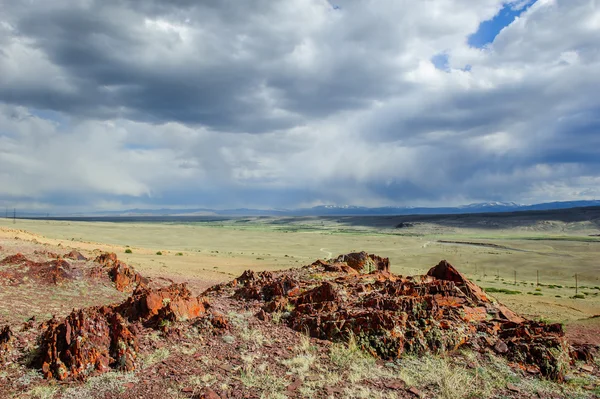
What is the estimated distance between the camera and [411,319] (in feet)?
39.3

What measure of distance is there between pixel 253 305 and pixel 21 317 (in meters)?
6.98

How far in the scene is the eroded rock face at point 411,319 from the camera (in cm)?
1098

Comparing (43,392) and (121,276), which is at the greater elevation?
(121,276)

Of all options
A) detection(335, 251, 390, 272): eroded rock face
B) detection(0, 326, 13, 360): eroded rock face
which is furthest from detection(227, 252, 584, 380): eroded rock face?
detection(0, 326, 13, 360): eroded rock face

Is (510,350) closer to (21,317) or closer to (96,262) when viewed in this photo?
(21,317)

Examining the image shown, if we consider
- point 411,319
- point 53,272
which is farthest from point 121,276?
point 411,319

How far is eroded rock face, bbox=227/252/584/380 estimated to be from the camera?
432 inches

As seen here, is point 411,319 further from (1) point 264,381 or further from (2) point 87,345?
(2) point 87,345

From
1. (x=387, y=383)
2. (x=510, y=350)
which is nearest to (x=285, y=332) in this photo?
(x=387, y=383)

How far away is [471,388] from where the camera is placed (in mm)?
9344

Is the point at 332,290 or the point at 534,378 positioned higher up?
the point at 332,290

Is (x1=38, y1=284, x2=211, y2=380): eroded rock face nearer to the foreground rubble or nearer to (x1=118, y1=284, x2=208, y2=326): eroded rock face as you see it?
the foreground rubble

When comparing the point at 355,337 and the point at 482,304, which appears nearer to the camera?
the point at 355,337

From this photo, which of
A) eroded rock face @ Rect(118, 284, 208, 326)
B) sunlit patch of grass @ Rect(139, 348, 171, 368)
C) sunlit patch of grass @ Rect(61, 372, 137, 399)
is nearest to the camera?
sunlit patch of grass @ Rect(61, 372, 137, 399)
